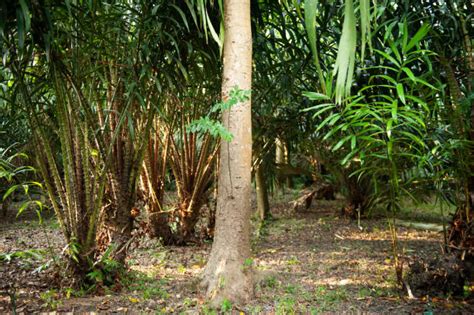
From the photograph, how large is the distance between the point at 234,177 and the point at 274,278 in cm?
75

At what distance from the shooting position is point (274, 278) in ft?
8.04

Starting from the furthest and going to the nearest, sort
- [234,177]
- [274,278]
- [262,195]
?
[262,195]
[274,278]
[234,177]

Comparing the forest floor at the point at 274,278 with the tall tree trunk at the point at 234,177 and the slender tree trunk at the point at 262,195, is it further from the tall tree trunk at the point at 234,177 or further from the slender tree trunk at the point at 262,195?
the slender tree trunk at the point at 262,195

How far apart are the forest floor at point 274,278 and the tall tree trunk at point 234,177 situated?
158mm

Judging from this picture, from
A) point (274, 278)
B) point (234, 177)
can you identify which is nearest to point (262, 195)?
point (274, 278)

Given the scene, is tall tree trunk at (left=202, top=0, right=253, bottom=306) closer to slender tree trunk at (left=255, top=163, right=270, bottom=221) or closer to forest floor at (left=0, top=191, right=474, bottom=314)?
forest floor at (left=0, top=191, right=474, bottom=314)

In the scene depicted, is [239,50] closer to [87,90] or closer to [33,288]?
[87,90]

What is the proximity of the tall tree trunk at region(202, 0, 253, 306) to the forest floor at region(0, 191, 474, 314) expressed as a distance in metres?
0.16

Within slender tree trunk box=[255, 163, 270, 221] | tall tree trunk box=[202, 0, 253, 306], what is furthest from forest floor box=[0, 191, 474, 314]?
slender tree trunk box=[255, 163, 270, 221]

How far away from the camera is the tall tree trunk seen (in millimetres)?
2045

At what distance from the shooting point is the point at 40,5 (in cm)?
189

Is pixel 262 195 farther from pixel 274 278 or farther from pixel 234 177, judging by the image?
pixel 234 177

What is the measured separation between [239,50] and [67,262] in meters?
1.40

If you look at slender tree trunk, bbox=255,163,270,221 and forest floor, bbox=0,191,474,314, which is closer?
forest floor, bbox=0,191,474,314
